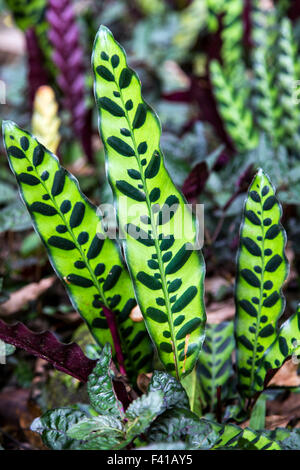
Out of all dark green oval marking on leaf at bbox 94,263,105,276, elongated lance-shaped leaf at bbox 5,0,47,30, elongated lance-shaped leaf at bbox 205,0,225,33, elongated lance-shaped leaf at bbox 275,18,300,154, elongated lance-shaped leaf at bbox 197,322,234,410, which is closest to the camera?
dark green oval marking on leaf at bbox 94,263,105,276

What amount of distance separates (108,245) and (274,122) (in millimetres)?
770

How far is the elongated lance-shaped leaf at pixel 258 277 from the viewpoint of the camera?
71cm

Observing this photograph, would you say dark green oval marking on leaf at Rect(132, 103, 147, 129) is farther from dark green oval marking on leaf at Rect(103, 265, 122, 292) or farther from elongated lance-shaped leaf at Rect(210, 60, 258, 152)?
elongated lance-shaped leaf at Rect(210, 60, 258, 152)

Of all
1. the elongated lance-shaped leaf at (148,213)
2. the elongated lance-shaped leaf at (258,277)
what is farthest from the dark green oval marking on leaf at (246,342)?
the elongated lance-shaped leaf at (148,213)

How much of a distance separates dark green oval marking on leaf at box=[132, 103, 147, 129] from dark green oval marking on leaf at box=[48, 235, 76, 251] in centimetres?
19

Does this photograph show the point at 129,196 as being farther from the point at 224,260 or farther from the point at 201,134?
the point at 201,134

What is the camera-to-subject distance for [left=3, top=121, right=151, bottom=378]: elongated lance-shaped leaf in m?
0.69

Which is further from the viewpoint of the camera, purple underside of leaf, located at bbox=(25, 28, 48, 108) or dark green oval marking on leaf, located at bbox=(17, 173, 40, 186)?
purple underside of leaf, located at bbox=(25, 28, 48, 108)

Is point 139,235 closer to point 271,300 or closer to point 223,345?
point 271,300

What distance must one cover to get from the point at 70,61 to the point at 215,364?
3.40 feet

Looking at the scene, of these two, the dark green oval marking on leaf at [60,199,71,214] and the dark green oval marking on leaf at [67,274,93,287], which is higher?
the dark green oval marking on leaf at [60,199,71,214]

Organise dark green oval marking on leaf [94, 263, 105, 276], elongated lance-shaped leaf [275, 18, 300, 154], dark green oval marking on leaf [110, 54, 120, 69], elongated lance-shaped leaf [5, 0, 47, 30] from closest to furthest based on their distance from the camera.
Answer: dark green oval marking on leaf [110, 54, 120, 69] → dark green oval marking on leaf [94, 263, 105, 276] → elongated lance-shaped leaf [275, 18, 300, 154] → elongated lance-shaped leaf [5, 0, 47, 30]

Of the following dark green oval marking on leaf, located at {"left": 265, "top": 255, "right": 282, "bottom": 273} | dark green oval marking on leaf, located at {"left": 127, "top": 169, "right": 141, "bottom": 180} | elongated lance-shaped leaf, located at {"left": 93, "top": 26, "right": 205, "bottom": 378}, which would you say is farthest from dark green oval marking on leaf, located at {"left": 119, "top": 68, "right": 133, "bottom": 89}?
dark green oval marking on leaf, located at {"left": 265, "top": 255, "right": 282, "bottom": 273}

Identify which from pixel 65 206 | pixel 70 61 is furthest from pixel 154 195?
pixel 70 61
